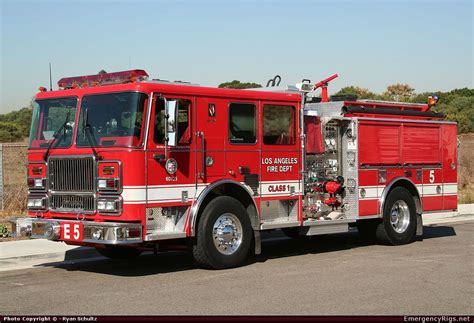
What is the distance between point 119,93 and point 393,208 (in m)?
6.02

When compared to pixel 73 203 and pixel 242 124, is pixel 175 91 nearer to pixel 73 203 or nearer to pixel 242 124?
pixel 242 124

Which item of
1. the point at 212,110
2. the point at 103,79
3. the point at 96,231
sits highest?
the point at 103,79

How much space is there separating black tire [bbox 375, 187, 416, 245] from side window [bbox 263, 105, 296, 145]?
2.65 meters

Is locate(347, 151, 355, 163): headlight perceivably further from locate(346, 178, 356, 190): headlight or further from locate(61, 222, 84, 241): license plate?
locate(61, 222, 84, 241): license plate

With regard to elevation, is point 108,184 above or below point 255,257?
above

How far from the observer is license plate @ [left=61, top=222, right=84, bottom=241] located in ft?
31.9

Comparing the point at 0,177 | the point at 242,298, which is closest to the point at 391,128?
the point at 242,298

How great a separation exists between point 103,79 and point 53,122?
107 centimetres

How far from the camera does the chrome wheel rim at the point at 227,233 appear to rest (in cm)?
1038

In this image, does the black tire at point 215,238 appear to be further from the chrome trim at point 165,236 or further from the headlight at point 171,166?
the headlight at point 171,166

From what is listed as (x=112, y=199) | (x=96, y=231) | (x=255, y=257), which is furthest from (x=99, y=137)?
(x=255, y=257)

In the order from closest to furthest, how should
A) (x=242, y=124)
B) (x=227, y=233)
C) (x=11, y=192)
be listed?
(x=227, y=233), (x=242, y=124), (x=11, y=192)

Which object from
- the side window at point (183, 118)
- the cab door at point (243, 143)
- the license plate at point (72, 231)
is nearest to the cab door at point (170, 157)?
the side window at point (183, 118)

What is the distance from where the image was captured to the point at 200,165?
1029 cm
